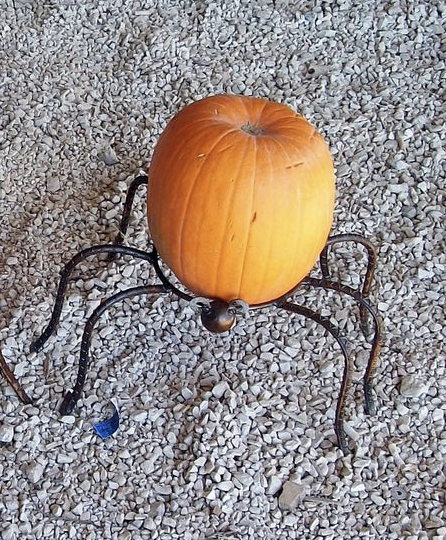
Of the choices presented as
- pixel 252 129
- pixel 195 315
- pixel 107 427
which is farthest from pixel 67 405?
pixel 252 129

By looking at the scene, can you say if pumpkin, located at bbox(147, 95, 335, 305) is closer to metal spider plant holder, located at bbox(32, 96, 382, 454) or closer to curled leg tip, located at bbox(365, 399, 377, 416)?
metal spider plant holder, located at bbox(32, 96, 382, 454)

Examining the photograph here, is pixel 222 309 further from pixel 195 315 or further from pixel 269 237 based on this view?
pixel 195 315

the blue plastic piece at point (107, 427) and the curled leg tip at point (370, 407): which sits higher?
the curled leg tip at point (370, 407)

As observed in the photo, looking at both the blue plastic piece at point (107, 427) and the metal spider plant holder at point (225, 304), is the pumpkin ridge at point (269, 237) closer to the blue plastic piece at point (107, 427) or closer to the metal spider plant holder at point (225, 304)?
the metal spider plant holder at point (225, 304)

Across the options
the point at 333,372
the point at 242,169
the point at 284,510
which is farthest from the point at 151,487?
the point at 242,169

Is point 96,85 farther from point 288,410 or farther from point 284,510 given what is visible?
point 284,510

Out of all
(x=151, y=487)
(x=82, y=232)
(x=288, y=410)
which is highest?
(x=82, y=232)

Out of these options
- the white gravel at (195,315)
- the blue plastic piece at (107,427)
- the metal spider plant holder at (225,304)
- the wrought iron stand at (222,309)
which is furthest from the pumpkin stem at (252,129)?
the blue plastic piece at (107,427)
